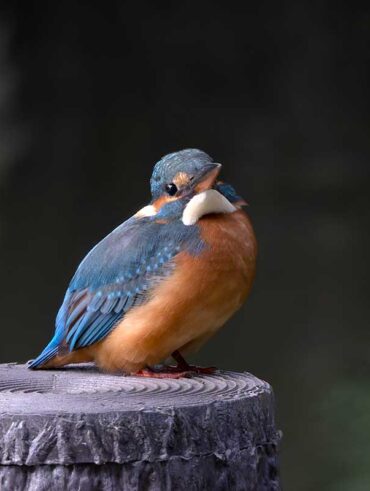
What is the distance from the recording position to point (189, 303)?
2527mm

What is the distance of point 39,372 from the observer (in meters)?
2.64

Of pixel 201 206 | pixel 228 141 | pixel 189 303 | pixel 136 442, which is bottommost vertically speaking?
pixel 136 442

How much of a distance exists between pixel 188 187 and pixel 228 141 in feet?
5.63

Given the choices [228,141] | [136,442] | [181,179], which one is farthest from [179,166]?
[228,141]

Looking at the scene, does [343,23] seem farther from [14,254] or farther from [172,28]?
[14,254]

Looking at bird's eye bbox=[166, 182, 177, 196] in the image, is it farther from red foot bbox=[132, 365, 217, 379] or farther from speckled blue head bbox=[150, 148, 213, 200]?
red foot bbox=[132, 365, 217, 379]

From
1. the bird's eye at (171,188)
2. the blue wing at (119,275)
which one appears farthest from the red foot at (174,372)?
the bird's eye at (171,188)

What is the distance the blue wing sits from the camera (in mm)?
2584

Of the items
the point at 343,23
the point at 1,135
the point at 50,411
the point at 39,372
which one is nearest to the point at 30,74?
the point at 1,135

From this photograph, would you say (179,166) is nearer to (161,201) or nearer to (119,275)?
(161,201)

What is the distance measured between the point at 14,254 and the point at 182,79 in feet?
2.94

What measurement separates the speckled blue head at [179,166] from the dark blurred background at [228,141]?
5.26 feet

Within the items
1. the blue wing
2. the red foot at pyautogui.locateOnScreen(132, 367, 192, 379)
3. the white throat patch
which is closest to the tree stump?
the red foot at pyautogui.locateOnScreen(132, 367, 192, 379)

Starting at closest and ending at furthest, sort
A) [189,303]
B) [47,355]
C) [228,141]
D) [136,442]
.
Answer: [136,442] → [189,303] → [47,355] → [228,141]
